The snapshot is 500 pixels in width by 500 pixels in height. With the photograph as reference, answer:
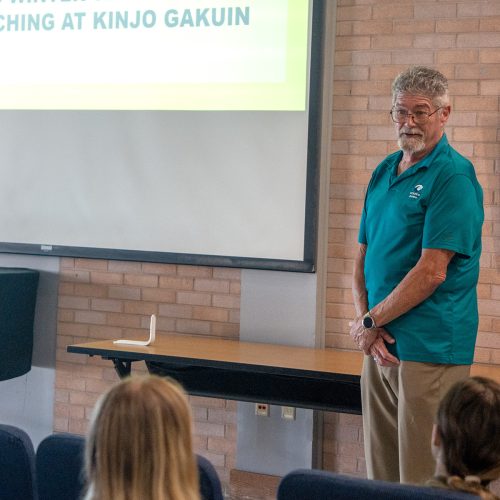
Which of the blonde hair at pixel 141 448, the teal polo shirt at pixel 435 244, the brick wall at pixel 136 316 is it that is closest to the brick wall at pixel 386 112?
the brick wall at pixel 136 316

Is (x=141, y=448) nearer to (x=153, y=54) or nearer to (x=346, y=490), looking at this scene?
(x=346, y=490)

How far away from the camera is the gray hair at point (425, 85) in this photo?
8.71 ft

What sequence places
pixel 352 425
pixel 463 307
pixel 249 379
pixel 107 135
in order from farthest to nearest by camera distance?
pixel 107 135
pixel 352 425
pixel 249 379
pixel 463 307

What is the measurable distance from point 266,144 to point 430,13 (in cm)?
96

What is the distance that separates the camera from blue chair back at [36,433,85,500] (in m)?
1.83

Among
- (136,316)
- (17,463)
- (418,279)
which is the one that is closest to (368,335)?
(418,279)

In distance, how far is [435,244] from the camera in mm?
2562

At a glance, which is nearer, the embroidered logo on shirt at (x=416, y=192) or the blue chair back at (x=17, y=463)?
the blue chair back at (x=17, y=463)

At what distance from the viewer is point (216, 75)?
4125 millimetres

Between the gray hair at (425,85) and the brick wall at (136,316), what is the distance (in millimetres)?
1702

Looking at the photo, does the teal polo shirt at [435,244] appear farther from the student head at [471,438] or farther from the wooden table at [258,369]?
the student head at [471,438]

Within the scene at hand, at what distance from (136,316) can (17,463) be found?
2455mm

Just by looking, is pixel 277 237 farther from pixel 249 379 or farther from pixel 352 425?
pixel 352 425

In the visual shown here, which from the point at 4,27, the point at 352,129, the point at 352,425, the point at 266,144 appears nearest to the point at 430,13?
the point at 352,129
